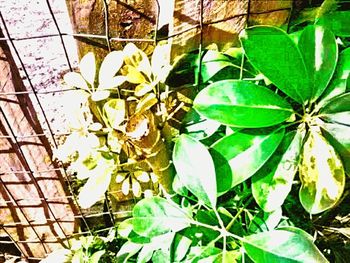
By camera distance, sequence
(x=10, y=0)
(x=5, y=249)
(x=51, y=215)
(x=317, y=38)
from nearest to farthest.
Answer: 1. (x=317, y=38)
2. (x=51, y=215)
3. (x=5, y=249)
4. (x=10, y=0)

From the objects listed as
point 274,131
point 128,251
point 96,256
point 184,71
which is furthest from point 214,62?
point 96,256

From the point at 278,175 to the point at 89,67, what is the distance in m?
0.43

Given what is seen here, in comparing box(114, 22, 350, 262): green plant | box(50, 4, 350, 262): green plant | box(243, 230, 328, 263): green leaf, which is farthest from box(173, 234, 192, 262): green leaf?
box(243, 230, 328, 263): green leaf

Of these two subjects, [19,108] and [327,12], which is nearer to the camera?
[327,12]

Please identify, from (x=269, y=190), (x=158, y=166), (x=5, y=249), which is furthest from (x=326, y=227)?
A: (x=5, y=249)

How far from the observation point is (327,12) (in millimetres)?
878

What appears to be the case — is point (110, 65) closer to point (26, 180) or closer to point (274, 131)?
point (274, 131)

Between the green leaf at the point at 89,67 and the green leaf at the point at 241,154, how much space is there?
287 millimetres

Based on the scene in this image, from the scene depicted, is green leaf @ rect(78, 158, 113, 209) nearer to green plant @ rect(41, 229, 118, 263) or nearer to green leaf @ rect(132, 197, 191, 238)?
green leaf @ rect(132, 197, 191, 238)

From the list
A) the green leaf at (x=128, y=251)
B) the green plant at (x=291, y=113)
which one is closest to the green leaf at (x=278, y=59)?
the green plant at (x=291, y=113)

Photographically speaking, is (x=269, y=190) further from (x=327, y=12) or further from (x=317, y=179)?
(x=327, y=12)

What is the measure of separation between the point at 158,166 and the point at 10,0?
1.50 meters

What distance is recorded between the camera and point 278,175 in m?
0.85

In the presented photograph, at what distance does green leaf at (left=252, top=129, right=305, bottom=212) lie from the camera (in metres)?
0.82
